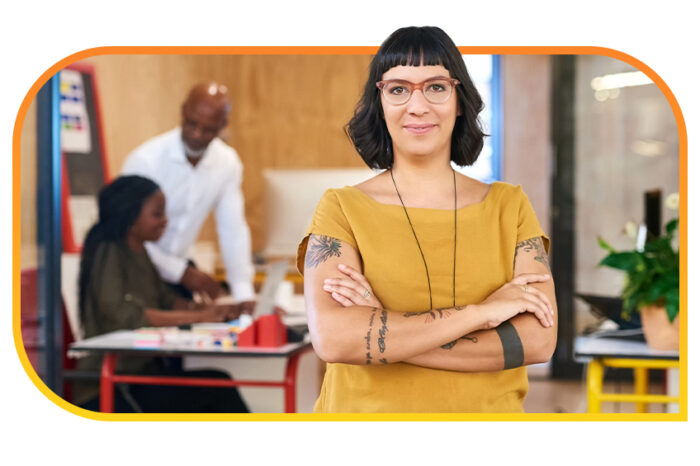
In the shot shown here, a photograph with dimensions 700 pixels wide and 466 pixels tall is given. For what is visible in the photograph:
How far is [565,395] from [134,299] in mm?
3026

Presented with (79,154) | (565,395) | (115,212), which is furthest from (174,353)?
(565,395)

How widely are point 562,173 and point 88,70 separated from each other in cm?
330

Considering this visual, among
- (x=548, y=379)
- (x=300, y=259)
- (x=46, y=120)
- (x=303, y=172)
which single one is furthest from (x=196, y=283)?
(x=300, y=259)

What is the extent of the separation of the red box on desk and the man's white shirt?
1525mm

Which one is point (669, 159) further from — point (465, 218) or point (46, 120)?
point (465, 218)

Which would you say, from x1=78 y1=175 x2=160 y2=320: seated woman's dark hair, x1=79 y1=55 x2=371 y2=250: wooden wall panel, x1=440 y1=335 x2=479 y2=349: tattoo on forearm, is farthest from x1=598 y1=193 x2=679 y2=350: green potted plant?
x1=79 y1=55 x2=371 y2=250: wooden wall panel

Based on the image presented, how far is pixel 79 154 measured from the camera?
4922 mm

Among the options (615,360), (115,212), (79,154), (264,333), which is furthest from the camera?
(79,154)

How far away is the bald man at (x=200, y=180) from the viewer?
210 inches

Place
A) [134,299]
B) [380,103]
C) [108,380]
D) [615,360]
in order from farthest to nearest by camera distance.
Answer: [134,299] < [108,380] < [615,360] < [380,103]

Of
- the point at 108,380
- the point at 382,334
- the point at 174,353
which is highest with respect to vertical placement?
the point at 382,334

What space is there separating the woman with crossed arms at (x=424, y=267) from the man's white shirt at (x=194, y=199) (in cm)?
341

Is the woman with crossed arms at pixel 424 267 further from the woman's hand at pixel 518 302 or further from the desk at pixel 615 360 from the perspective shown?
the desk at pixel 615 360

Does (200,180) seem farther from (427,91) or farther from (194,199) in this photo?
(427,91)
